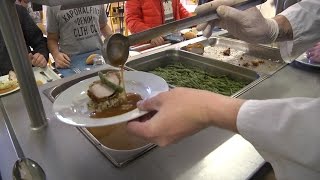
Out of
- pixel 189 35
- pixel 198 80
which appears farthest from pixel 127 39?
pixel 189 35

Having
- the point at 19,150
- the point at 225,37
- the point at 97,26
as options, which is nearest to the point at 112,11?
the point at 97,26

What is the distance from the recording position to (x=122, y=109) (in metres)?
0.79

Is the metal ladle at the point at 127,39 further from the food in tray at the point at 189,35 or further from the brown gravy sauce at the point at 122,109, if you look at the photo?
the food in tray at the point at 189,35

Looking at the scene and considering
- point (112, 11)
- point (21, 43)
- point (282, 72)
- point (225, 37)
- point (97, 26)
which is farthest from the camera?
point (112, 11)

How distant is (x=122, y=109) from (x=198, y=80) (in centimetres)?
56

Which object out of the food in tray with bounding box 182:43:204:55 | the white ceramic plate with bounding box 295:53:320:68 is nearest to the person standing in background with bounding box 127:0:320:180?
the white ceramic plate with bounding box 295:53:320:68

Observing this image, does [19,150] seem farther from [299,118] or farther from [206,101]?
[299,118]

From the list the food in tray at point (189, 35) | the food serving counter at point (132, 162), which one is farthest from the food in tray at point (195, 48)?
the food serving counter at point (132, 162)

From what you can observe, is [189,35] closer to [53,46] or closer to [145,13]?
[145,13]

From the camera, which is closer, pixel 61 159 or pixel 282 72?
pixel 61 159

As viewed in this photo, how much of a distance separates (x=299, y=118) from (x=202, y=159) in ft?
0.87

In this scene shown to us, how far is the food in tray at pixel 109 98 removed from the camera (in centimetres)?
79

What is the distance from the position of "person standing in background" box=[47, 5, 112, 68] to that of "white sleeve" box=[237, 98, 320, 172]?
180cm

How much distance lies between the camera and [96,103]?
800 mm
